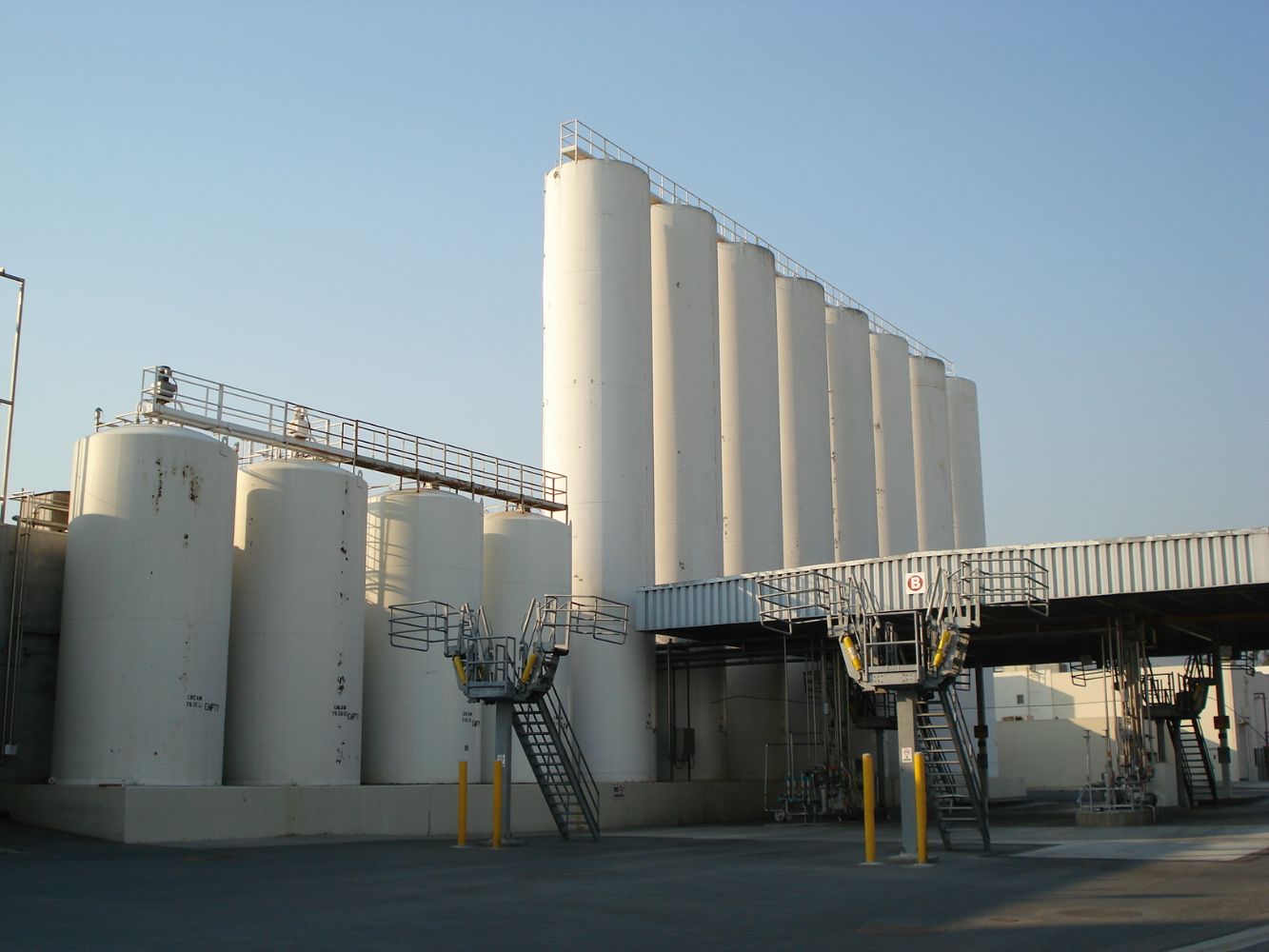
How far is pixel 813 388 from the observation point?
52.7m

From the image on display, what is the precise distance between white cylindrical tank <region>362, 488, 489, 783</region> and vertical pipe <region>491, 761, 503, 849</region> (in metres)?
7.64

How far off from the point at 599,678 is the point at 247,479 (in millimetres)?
12956

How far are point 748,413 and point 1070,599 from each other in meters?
17.5

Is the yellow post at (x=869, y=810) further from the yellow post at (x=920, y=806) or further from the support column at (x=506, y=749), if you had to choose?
the support column at (x=506, y=749)

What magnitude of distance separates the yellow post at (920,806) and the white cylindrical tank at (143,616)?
16.1 m

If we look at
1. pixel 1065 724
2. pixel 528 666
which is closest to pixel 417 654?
pixel 528 666

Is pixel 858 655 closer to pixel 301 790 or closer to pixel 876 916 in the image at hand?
pixel 876 916

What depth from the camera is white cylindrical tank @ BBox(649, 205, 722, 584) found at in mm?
44219

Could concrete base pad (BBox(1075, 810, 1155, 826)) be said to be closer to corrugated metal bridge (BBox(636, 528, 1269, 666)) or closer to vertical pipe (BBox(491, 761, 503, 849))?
corrugated metal bridge (BBox(636, 528, 1269, 666))

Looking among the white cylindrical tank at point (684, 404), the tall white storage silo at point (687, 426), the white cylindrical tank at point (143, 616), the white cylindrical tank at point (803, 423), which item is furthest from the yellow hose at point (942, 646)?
the white cylindrical tank at point (803, 423)

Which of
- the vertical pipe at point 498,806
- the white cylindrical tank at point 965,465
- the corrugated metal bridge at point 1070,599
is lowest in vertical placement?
the vertical pipe at point 498,806

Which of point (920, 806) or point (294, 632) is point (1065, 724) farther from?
point (920, 806)

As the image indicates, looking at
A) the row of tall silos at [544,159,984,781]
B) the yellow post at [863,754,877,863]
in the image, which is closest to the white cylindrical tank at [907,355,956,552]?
the row of tall silos at [544,159,984,781]

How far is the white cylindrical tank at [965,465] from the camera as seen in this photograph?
215 ft
